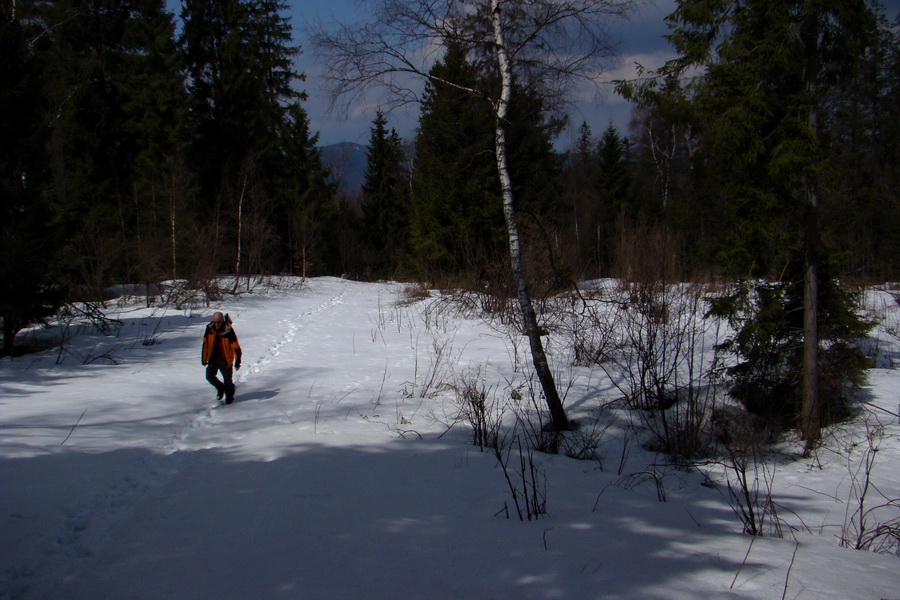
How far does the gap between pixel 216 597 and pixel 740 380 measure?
21.6ft

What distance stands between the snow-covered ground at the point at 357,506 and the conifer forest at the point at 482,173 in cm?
189

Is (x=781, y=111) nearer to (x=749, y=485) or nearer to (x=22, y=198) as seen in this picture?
(x=749, y=485)

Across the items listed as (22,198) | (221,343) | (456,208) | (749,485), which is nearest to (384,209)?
(456,208)

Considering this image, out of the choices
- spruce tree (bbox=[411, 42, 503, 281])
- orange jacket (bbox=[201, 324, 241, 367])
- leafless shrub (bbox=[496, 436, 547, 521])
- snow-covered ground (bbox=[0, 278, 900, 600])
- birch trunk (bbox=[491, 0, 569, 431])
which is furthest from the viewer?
spruce tree (bbox=[411, 42, 503, 281])

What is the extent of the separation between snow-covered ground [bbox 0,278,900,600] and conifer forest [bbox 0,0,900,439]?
1.89 m

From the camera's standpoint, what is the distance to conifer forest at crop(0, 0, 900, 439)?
A: 5777mm

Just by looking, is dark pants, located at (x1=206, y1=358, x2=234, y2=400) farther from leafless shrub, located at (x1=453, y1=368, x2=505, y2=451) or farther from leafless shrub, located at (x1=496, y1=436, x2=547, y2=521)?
leafless shrub, located at (x1=496, y1=436, x2=547, y2=521)

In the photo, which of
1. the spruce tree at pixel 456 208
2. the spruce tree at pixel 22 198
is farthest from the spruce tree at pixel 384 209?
the spruce tree at pixel 22 198

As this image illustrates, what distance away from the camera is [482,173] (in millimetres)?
15898

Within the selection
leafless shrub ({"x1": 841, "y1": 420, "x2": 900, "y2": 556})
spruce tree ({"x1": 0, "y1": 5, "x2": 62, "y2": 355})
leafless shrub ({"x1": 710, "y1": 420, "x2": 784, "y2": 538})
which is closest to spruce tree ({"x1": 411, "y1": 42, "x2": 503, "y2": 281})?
spruce tree ({"x1": 0, "y1": 5, "x2": 62, "y2": 355})

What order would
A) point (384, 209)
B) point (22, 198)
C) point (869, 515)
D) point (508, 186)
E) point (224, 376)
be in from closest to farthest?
point (869, 515), point (508, 186), point (224, 376), point (22, 198), point (384, 209)

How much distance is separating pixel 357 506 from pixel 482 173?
1377 cm

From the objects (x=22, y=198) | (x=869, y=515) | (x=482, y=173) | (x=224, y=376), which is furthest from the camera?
(x=482, y=173)

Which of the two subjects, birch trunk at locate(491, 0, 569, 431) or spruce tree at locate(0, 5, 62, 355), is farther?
spruce tree at locate(0, 5, 62, 355)
